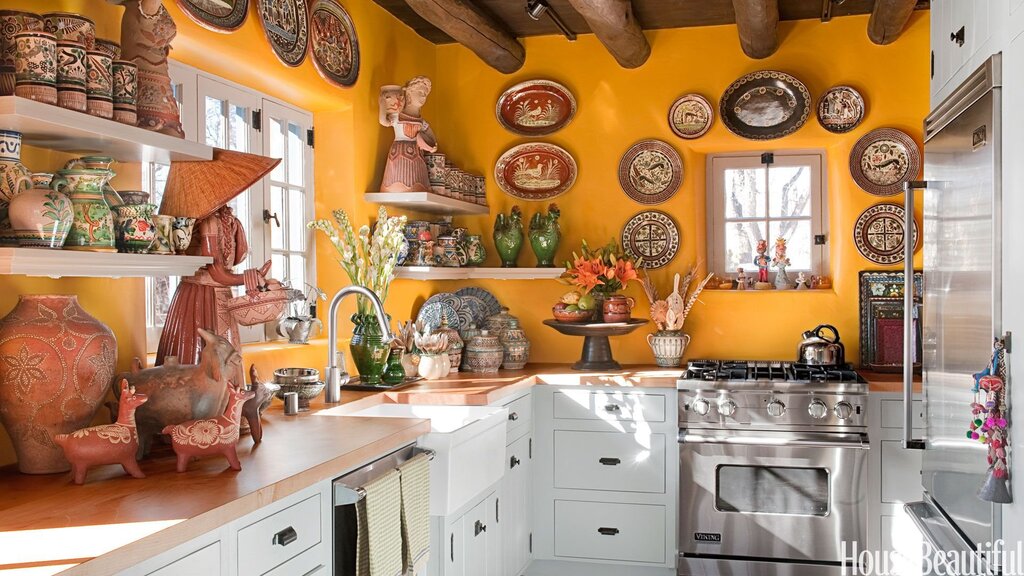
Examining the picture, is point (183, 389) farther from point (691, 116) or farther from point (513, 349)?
point (691, 116)

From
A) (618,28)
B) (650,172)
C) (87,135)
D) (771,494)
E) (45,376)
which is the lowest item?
(771,494)

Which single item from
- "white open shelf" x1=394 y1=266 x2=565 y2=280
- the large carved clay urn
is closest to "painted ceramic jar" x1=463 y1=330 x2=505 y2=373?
"white open shelf" x1=394 y1=266 x2=565 y2=280

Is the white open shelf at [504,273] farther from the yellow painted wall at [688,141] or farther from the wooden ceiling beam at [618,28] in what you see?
the wooden ceiling beam at [618,28]

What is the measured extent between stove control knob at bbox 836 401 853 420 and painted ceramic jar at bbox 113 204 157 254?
2875 millimetres

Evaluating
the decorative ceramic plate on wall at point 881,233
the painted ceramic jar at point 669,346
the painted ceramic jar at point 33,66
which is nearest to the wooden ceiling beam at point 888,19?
the decorative ceramic plate on wall at point 881,233

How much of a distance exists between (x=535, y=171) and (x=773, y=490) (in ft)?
6.67

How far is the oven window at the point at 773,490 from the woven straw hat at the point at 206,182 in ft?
8.04

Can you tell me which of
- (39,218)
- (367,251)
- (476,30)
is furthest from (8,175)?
(476,30)

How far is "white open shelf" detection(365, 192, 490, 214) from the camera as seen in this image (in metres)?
4.10

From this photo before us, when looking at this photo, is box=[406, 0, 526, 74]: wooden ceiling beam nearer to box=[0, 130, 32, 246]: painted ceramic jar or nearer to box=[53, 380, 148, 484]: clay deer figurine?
box=[0, 130, 32, 246]: painted ceramic jar

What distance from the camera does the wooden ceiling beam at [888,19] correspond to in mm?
3998

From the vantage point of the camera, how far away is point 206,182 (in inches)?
102

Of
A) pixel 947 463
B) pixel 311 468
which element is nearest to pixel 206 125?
pixel 311 468

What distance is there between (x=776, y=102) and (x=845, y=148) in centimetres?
41
